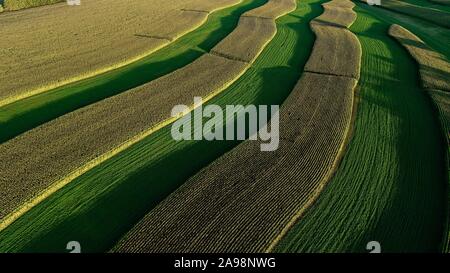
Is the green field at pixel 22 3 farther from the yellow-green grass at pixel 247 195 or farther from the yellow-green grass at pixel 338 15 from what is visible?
the yellow-green grass at pixel 247 195

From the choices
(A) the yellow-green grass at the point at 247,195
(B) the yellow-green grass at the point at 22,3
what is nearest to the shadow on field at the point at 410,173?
(A) the yellow-green grass at the point at 247,195

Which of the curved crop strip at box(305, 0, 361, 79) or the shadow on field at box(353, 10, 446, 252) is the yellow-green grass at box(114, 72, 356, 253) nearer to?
the shadow on field at box(353, 10, 446, 252)

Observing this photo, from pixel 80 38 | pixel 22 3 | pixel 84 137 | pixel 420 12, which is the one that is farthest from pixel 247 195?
pixel 420 12

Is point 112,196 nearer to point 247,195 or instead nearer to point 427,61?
point 247,195

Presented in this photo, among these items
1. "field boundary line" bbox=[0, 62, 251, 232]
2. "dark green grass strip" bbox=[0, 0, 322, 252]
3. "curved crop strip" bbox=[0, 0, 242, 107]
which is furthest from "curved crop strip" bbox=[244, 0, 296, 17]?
"field boundary line" bbox=[0, 62, 251, 232]

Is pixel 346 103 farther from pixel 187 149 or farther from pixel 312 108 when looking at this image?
pixel 187 149

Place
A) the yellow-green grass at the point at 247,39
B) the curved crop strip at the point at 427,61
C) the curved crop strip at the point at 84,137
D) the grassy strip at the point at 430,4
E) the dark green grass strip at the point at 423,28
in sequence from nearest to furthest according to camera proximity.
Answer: the curved crop strip at the point at 84,137 < the curved crop strip at the point at 427,61 < the yellow-green grass at the point at 247,39 < the dark green grass strip at the point at 423,28 < the grassy strip at the point at 430,4
